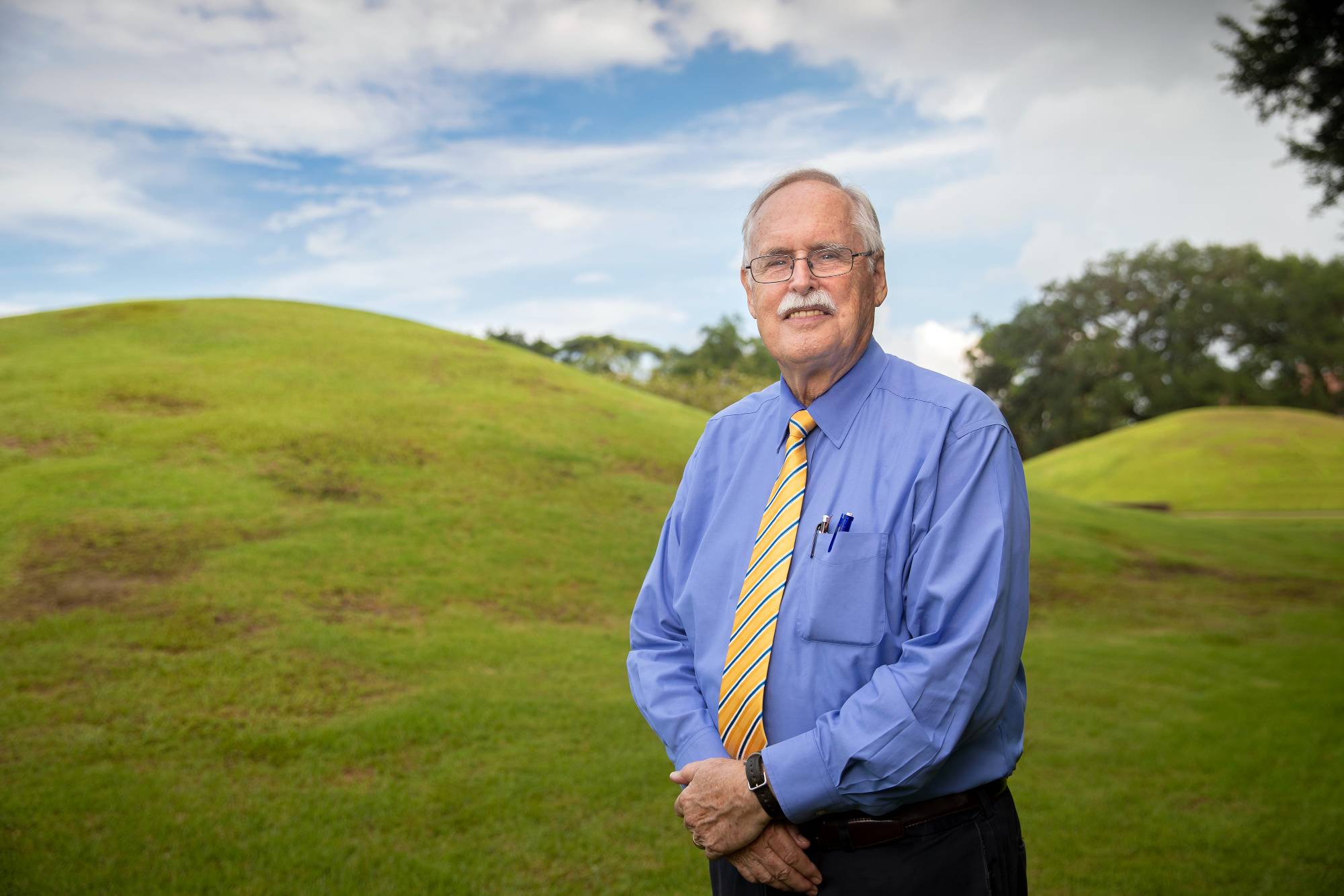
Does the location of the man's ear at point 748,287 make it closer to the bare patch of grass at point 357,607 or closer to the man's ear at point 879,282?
the man's ear at point 879,282

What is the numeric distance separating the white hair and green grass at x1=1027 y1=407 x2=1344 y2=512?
112 ft

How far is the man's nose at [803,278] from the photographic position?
8.42 ft

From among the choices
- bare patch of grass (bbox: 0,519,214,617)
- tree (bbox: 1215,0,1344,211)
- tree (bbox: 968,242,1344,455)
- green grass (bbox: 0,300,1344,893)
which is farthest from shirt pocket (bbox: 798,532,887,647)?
tree (bbox: 968,242,1344,455)

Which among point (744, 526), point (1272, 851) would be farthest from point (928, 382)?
point (1272, 851)

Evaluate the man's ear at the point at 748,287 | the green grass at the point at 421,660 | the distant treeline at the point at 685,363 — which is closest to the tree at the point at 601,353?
the distant treeline at the point at 685,363

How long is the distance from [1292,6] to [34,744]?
17.0m

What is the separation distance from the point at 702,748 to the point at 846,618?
54 centimetres

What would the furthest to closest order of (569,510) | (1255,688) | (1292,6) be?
(569,510)
(1292,6)
(1255,688)

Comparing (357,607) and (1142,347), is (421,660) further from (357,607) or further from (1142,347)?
(1142,347)

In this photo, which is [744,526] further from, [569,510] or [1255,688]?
[569,510]

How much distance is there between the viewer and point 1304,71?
1399cm

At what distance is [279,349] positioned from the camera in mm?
22078

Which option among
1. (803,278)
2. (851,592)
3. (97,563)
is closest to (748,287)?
(803,278)

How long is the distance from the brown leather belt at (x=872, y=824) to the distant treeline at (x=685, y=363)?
118 feet
